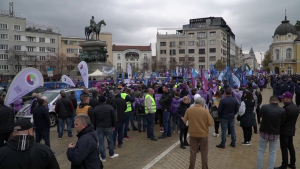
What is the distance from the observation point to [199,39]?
84.6 meters

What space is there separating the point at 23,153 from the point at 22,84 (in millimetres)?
3842

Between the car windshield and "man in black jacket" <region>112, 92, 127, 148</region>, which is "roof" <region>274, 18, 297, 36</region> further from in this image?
"man in black jacket" <region>112, 92, 127, 148</region>

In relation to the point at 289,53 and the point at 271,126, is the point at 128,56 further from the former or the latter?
the point at 271,126

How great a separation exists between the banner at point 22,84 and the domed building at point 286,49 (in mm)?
76026

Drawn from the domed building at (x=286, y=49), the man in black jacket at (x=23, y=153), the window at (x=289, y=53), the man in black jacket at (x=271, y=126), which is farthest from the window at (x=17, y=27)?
the window at (x=289, y=53)

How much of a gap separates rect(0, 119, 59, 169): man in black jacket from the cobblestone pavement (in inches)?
149

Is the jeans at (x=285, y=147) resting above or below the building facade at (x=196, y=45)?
below

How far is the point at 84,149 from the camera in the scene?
11.3ft

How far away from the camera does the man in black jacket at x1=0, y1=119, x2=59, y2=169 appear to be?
2605 mm

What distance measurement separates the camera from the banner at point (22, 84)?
572 centimetres

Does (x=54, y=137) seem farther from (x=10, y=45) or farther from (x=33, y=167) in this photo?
(x=10, y=45)

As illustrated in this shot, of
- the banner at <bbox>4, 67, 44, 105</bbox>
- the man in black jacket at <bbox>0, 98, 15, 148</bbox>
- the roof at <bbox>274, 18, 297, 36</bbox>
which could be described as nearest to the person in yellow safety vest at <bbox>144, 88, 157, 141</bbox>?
the banner at <bbox>4, 67, 44, 105</bbox>

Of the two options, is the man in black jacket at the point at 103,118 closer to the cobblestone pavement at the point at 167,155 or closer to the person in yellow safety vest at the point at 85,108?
the person in yellow safety vest at the point at 85,108

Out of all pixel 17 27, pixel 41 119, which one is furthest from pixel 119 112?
pixel 17 27
